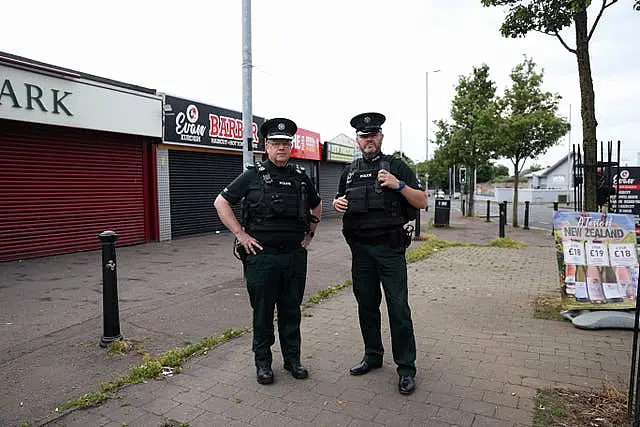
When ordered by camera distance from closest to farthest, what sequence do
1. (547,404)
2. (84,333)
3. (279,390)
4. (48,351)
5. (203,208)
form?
(547,404), (279,390), (48,351), (84,333), (203,208)

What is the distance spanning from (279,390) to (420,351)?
59.4 inches

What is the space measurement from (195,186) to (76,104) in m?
4.47

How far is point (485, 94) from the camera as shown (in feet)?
74.2

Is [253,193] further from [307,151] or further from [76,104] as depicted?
[307,151]

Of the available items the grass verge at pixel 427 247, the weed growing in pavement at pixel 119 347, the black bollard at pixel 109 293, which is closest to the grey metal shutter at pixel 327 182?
the grass verge at pixel 427 247

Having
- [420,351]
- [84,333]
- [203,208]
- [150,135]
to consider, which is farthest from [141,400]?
[203,208]

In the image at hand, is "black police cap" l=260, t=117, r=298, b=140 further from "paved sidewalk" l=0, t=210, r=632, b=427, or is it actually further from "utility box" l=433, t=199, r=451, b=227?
"utility box" l=433, t=199, r=451, b=227

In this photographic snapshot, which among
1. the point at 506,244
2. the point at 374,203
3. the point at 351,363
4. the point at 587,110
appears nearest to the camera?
the point at 374,203

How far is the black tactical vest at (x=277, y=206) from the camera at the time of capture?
3.65 metres

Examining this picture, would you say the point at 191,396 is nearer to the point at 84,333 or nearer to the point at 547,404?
the point at 84,333

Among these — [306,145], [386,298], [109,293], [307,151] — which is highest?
[306,145]

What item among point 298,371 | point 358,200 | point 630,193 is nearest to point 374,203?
point 358,200

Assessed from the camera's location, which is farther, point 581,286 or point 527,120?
point 527,120

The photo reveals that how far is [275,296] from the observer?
12.4ft
